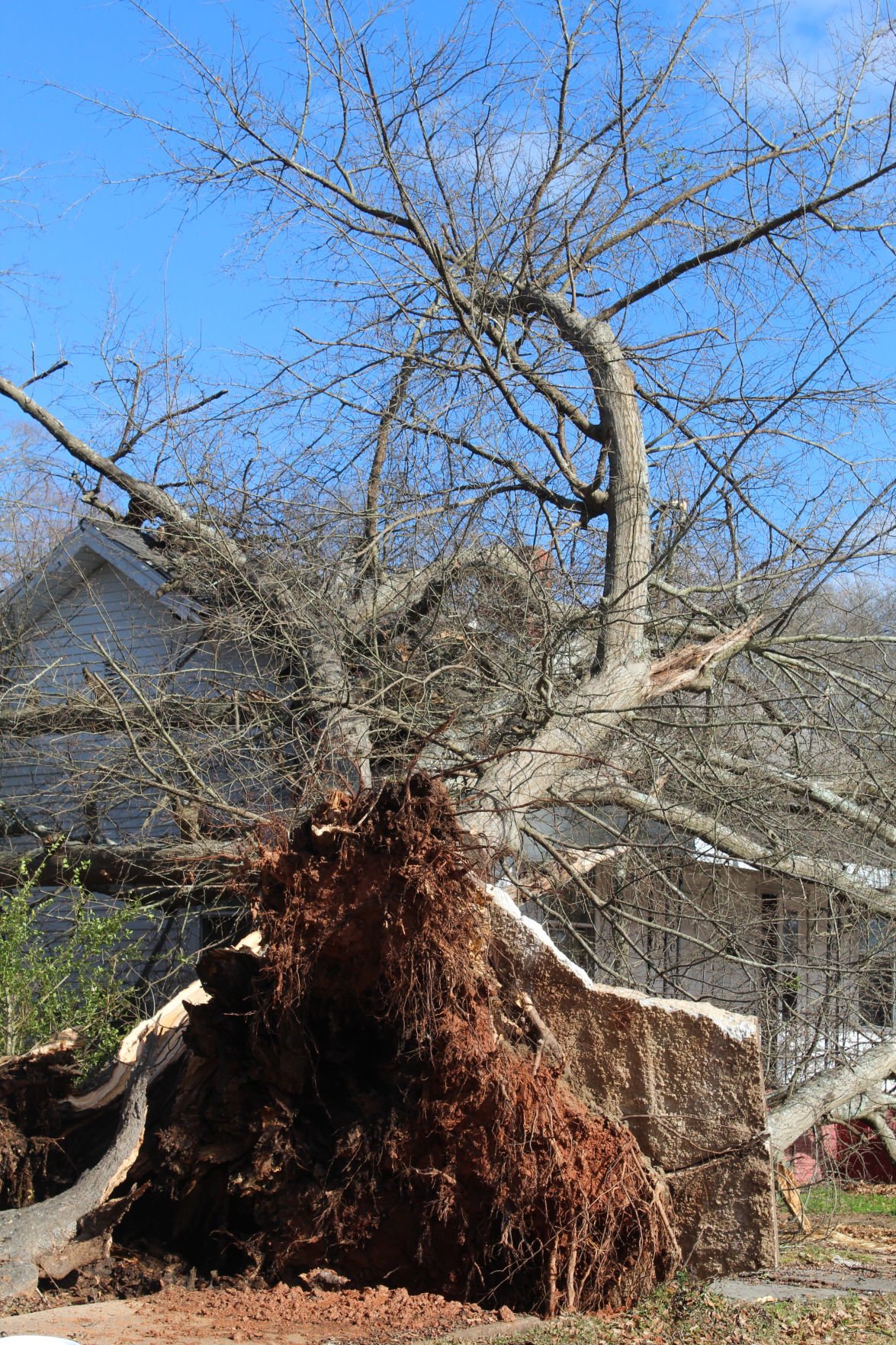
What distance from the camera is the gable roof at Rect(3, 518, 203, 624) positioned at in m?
13.2

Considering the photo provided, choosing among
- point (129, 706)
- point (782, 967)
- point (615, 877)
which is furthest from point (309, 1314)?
point (129, 706)

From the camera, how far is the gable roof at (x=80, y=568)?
13.2m

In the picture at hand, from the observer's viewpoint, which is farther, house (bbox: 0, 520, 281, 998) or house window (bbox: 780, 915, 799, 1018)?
house (bbox: 0, 520, 281, 998)

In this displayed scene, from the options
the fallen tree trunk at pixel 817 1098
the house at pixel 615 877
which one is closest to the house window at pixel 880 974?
the house at pixel 615 877

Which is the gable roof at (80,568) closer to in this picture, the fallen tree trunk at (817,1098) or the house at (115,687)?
the house at (115,687)

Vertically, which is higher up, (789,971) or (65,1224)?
(789,971)

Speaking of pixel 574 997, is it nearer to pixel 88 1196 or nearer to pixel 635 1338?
pixel 635 1338

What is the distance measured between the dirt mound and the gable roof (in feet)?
27.0

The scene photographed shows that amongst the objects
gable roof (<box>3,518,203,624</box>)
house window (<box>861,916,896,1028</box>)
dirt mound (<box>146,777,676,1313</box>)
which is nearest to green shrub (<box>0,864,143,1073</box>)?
dirt mound (<box>146,777,676,1313</box>)

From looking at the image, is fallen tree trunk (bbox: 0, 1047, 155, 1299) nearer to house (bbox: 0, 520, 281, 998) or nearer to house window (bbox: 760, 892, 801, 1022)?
house (bbox: 0, 520, 281, 998)

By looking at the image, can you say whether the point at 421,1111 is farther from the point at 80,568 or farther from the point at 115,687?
the point at 80,568

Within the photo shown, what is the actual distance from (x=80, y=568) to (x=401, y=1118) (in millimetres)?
10661

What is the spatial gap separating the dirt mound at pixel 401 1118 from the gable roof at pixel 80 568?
823cm

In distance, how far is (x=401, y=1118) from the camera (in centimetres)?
479
